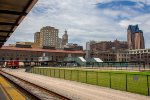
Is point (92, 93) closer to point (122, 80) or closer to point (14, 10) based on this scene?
point (14, 10)

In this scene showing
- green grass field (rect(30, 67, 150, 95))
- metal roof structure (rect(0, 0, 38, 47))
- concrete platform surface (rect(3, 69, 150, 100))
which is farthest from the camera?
green grass field (rect(30, 67, 150, 95))

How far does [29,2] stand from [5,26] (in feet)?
25.9

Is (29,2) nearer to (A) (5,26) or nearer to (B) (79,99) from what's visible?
(A) (5,26)

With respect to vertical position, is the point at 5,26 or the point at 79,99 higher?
the point at 5,26

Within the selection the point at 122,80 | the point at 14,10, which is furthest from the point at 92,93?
the point at 122,80

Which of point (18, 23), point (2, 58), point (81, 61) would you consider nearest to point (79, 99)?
point (18, 23)

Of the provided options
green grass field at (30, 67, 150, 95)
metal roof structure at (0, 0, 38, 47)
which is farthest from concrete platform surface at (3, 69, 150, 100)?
metal roof structure at (0, 0, 38, 47)

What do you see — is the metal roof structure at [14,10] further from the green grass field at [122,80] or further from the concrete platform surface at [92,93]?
the green grass field at [122,80]

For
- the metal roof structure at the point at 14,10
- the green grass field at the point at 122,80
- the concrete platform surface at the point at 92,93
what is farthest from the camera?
the green grass field at the point at 122,80

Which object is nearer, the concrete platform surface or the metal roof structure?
the metal roof structure

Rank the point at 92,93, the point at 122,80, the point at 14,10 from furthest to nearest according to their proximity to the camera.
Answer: the point at 122,80 → the point at 92,93 → the point at 14,10

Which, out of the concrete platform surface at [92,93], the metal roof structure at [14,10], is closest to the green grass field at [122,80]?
the concrete platform surface at [92,93]

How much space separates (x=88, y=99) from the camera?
20.4 m

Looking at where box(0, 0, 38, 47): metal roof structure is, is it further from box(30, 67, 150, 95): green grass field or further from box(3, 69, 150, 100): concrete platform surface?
box(30, 67, 150, 95): green grass field
